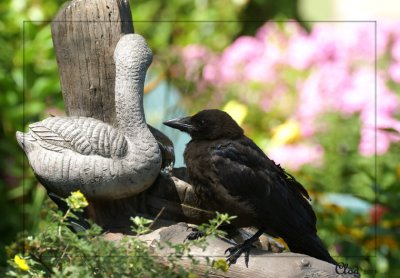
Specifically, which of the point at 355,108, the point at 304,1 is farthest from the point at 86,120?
the point at 304,1

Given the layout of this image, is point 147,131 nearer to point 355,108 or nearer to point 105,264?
point 105,264

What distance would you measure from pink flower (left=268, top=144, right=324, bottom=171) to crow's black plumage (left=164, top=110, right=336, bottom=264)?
6.40ft

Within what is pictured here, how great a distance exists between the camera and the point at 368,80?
16.9 feet

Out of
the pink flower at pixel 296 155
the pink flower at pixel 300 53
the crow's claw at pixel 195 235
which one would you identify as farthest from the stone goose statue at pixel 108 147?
the pink flower at pixel 300 53

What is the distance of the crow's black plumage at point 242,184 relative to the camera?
2.65 meters

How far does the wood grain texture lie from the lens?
9.33 feet

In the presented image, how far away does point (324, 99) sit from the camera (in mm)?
5246

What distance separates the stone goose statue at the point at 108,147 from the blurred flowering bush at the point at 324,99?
1.67 metres

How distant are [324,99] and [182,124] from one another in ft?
8.73

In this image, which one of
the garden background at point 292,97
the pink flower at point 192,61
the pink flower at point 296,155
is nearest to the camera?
the pink flower at point 192,61

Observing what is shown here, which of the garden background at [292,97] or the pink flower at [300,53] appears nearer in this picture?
the garden background at [292,97]

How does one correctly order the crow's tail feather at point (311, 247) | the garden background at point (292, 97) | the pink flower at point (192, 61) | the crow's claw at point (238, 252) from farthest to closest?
the garden background at point (292, 97), the pink flower at point (192, 61), the crow's tail feather at point (311, 247), the crow's claw at point (238, 252)

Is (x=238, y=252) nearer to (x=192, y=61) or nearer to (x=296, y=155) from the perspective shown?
(x=192, y=61)

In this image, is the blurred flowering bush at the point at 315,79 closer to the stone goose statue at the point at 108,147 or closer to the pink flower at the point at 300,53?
the pink flower at the point at 300,53
